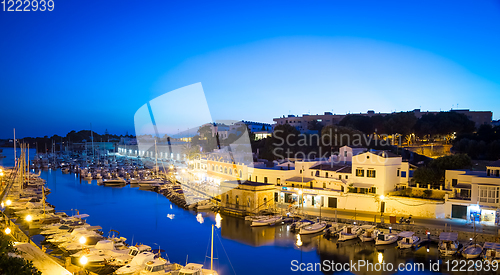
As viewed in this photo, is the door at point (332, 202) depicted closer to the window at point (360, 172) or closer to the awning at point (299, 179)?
the window at point (360, 172)

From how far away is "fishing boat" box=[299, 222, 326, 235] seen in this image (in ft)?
50.0

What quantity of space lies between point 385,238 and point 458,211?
3905mm

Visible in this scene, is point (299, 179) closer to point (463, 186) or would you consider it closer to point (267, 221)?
point (267, 221)

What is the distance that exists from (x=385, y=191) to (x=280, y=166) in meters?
7.25

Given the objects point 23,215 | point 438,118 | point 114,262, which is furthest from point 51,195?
point 438,118

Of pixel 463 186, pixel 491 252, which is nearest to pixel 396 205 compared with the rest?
pixel 463 186

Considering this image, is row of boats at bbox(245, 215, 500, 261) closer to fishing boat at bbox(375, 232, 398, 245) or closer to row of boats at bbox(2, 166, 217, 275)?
fishing boat at bbox(375, 232, 398, 245)

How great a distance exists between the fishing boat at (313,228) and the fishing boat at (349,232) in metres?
1.09

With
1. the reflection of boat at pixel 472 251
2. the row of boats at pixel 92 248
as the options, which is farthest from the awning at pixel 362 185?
the row of boats at pixel 92 248

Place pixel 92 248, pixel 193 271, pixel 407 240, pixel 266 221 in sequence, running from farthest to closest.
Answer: pixel 266 221
pixel 407 240
pixel 92 248
pixel 193 271

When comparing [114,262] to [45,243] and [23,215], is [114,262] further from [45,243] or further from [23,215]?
[23,215]

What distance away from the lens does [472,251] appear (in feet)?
39.8

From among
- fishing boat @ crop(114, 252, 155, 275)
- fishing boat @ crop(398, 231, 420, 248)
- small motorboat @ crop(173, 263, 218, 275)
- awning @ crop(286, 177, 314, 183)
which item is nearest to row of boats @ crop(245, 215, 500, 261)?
fishing boat @ crop(398, 231, 420, 248)

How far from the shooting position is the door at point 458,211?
48.6 ft
